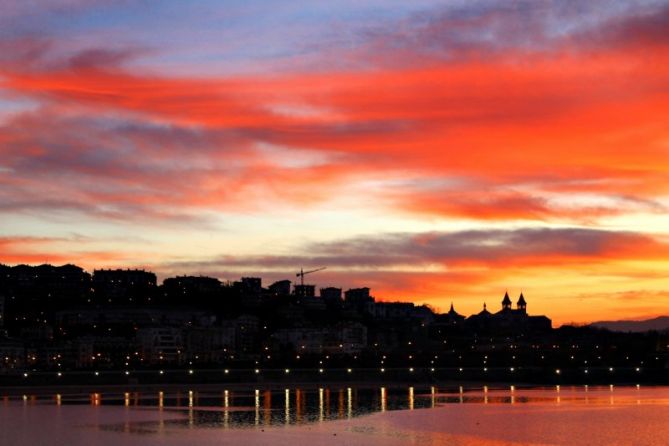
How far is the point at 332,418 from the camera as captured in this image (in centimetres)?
9919

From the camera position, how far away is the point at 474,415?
105 metres

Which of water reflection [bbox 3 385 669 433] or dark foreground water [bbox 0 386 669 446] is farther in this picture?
→ water reflection [bbox 3 385 669 433]

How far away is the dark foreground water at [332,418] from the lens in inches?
3302

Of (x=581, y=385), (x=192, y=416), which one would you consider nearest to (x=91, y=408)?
(x=192, y=416)

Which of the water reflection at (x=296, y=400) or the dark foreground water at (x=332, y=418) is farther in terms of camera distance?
the water reflection at (x=296, y=400)

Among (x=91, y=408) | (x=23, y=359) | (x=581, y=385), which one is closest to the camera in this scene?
(x=91, y=408)

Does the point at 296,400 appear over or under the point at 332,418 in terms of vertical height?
over

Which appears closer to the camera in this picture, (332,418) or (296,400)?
(332,418)

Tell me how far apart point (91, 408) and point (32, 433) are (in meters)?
25.8

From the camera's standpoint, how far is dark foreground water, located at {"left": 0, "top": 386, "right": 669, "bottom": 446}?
83875 mm

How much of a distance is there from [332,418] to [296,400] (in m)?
25.5

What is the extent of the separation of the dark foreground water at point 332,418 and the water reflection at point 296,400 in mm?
105

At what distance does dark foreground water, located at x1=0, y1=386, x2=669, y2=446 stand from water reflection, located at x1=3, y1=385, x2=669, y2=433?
0.11m

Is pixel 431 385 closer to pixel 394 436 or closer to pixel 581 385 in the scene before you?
pixel 581 385
